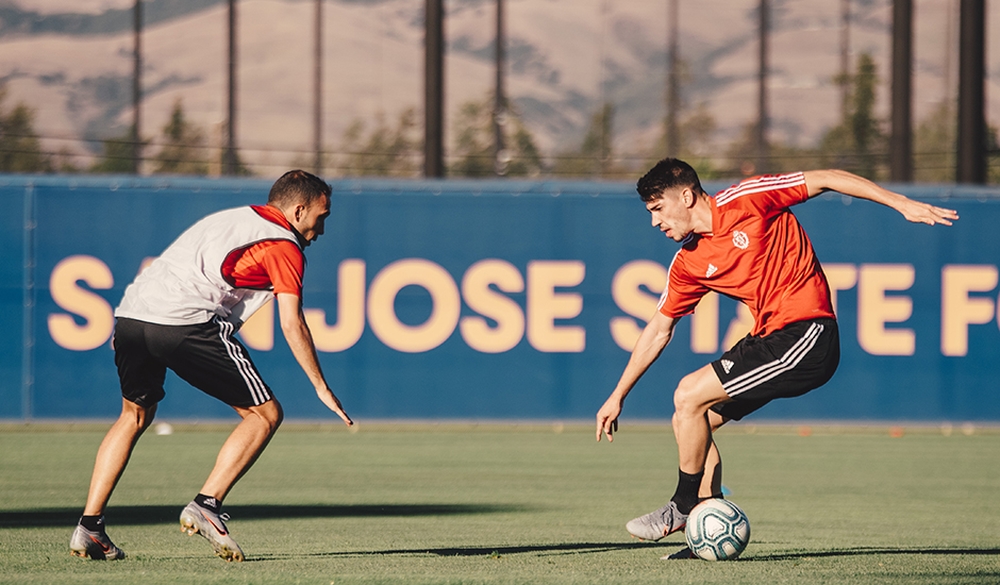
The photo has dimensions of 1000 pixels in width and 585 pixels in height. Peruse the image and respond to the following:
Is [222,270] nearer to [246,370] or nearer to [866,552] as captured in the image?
[246,370]

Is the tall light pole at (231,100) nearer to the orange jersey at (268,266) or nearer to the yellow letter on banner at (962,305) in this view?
the yellow letter on banner at (962,305)

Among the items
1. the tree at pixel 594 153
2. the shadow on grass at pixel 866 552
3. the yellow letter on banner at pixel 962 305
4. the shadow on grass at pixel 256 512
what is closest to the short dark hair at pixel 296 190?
the shadow on grass at pixel 256 512

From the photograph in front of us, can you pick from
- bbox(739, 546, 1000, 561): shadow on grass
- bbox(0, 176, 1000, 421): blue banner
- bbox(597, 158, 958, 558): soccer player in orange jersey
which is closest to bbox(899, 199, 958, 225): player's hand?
bbox(597, 158, 958, 558): soccer player in orange jersey

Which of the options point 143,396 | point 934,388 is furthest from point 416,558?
point 934,388

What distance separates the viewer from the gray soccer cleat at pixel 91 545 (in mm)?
6672

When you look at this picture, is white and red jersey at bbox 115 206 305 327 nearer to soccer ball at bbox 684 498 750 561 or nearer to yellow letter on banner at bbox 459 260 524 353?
soccer ball at bbox 684 498 750 561

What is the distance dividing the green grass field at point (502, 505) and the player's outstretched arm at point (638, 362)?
692mm

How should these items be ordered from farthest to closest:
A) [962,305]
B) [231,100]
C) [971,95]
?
1. [231,100]
2. [971,95]
3. [962,305]

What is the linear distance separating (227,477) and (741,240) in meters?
2.75

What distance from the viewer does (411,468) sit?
38.3ft

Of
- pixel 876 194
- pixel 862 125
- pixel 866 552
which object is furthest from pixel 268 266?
pixel 862 125

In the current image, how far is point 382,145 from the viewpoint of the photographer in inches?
2195

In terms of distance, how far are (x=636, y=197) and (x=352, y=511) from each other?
7.15 meters

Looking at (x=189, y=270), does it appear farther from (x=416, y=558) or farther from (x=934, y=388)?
(x=934, y=388)
